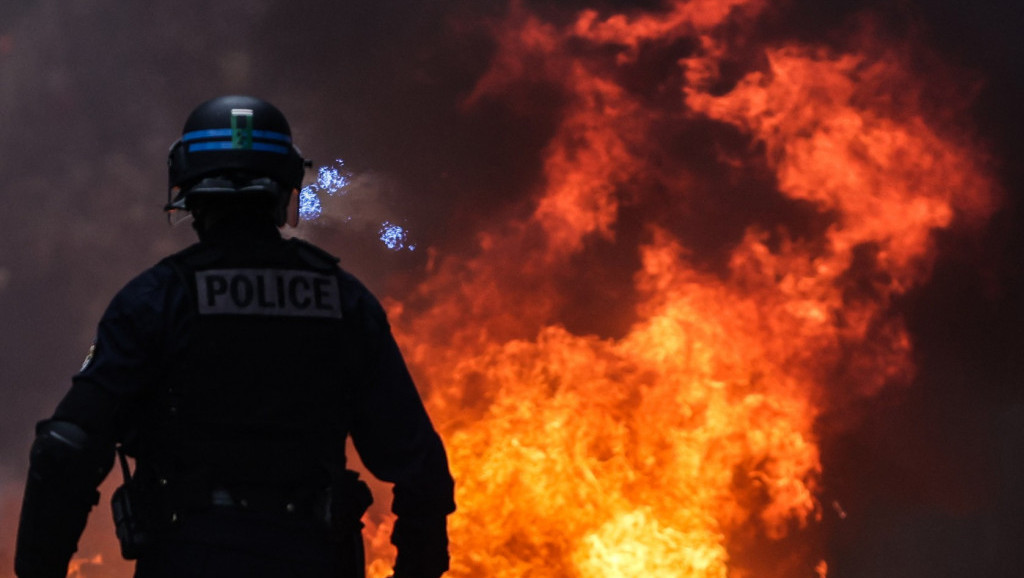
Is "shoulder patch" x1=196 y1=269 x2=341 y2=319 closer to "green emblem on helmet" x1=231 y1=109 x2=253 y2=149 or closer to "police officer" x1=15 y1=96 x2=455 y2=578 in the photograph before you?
"police officer" x1=15 y1=96 x2=455 y2=578

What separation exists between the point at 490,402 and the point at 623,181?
227 cm

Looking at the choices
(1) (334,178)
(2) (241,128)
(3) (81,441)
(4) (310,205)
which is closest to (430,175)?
(1) (334,178)

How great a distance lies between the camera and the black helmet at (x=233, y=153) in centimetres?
279

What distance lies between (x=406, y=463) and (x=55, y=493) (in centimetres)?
84

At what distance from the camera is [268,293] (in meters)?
2.64

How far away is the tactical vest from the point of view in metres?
2.51

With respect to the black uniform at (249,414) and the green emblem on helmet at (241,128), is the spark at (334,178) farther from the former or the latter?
the black uniform at (249,414)

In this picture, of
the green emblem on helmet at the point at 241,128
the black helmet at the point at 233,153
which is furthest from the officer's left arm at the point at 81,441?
the green emblem on helmet at the point at 241,128

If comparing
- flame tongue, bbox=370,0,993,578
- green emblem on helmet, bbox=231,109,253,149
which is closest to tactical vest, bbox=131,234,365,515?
green emblem on helmet, bbox=231,109,253,149

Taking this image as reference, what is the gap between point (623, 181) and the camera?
358 inches

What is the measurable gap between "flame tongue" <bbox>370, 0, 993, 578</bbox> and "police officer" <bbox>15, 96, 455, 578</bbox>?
215 inches

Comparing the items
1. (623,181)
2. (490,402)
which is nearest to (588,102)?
(623,181)

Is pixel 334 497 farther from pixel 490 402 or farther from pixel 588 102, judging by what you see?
pixel 588 102

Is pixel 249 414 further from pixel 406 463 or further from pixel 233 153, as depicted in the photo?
pixel 233 153
